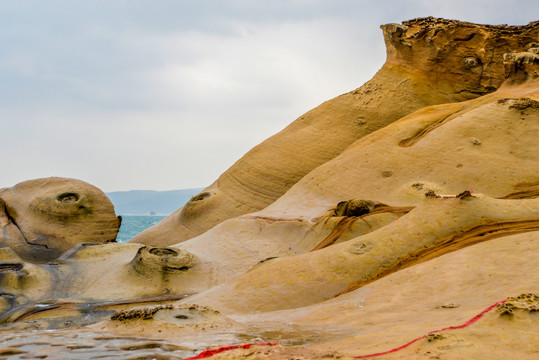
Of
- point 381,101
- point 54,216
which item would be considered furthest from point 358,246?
point 381,101

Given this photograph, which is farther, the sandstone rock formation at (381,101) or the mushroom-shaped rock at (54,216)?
the sandstone rock formation at (381,101)

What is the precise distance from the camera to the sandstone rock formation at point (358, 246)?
270cm

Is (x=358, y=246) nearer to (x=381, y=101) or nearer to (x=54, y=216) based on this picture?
(x=54, y=216)

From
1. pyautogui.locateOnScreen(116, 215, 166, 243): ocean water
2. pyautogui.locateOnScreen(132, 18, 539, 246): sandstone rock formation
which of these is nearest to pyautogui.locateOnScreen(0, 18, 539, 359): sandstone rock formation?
pyautogui.locateOnScreen(132, 18, 539, 246): sandstone rock formation

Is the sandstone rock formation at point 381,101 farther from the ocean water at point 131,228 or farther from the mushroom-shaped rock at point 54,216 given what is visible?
the ocean water at point 131,228

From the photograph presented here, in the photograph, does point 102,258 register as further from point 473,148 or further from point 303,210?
point 473,148

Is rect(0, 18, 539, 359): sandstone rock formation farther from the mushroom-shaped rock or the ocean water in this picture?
the ocean water

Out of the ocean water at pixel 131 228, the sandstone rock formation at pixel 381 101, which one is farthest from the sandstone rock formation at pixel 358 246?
the ocean water at pixel 131 228

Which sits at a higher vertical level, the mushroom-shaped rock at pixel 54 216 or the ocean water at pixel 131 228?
the ocean water at pixel 131 228

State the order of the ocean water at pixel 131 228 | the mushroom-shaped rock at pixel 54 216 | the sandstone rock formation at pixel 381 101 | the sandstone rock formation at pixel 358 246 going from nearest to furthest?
the sandstone rock formation at pixel 358 246
the mushroom-shaped rock at pixel 54 216
the sandstone rock formation at pixel 381 101
the ocean water at pixel 131 228

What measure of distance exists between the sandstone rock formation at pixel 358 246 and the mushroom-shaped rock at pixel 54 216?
0.04 meters

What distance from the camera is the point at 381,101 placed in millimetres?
10477

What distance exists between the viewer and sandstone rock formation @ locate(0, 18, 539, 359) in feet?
8.86

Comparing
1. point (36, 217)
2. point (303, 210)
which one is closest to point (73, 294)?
point (36, 217)
